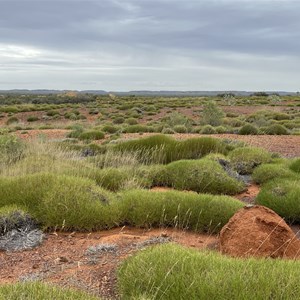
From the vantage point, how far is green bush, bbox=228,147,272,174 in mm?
11773

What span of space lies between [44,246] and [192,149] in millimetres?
7349

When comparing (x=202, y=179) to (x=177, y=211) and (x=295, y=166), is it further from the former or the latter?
(x=295, y=166)

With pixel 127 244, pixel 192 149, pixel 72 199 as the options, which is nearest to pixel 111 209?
pixel 72 199

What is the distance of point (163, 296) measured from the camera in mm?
4297

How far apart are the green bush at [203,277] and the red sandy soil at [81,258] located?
388 mm

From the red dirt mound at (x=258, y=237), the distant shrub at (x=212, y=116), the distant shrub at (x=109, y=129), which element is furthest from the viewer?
the distant shrub at (x=212, y=116)

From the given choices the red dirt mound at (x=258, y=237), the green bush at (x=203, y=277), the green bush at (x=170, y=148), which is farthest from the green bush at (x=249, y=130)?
the green bush at (x=203, y=277)

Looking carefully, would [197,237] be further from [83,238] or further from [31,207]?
[31,207]

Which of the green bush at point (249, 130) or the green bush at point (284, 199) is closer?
the green bush at point (284, 199)

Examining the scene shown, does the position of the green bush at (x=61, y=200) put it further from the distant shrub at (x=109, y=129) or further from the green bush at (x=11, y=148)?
the distant shrub at (x=109, y=129)

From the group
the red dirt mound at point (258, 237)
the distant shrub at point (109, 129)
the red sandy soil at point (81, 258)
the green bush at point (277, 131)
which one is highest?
the green bush at point (277, 131)

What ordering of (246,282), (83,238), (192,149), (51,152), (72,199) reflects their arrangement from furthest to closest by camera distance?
(192,149), (51,152), (72,199), (83,238), (246,282)

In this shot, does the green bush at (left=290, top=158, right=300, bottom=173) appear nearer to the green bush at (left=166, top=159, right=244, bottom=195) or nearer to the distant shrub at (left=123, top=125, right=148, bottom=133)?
the green bush at (left=166, top=159, right=244, bottom=195)

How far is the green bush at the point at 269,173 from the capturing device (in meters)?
10.3
